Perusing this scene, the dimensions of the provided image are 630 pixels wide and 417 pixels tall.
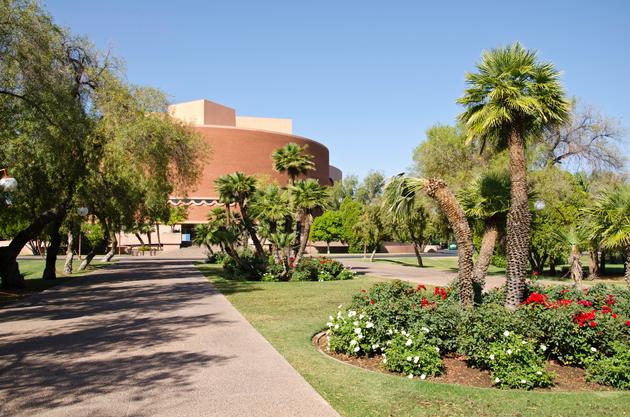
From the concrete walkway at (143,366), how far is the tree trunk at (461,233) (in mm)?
3425

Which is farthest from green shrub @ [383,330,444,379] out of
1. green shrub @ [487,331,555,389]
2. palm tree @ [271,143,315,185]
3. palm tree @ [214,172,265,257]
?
palm tree @ [271,143,315,185]

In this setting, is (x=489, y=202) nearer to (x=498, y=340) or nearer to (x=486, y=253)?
(x=486, y=253)

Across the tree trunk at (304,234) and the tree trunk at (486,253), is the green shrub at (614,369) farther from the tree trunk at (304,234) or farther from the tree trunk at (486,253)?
the tree trunk at (304,234)

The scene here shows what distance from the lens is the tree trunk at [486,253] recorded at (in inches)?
445

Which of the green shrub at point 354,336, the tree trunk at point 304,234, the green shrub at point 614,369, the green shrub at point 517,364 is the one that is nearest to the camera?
the green shrub at point 517,364

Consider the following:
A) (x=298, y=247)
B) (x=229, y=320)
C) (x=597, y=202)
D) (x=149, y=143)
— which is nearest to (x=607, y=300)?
(x=597, y=202)

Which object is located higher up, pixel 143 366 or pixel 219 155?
pixel 219 155

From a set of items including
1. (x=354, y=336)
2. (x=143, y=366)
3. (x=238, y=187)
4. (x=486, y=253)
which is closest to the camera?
(x=143, y=366)

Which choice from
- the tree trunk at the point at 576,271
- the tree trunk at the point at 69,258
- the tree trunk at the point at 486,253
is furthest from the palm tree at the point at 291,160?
the tree trunk at the point at 486,253

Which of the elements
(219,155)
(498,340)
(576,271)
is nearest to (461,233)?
(498,340)

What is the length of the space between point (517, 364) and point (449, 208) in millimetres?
3343

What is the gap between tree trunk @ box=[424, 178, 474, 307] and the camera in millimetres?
8875

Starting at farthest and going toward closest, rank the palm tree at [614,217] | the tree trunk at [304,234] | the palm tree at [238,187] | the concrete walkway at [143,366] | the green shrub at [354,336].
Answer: the palm tree at [238,187], the tree trunk at [304,234], the palm tree at [614,217], the green shrub at [354,336], the concrete walkway at [143,366]

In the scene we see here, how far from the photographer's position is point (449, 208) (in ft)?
29.7
